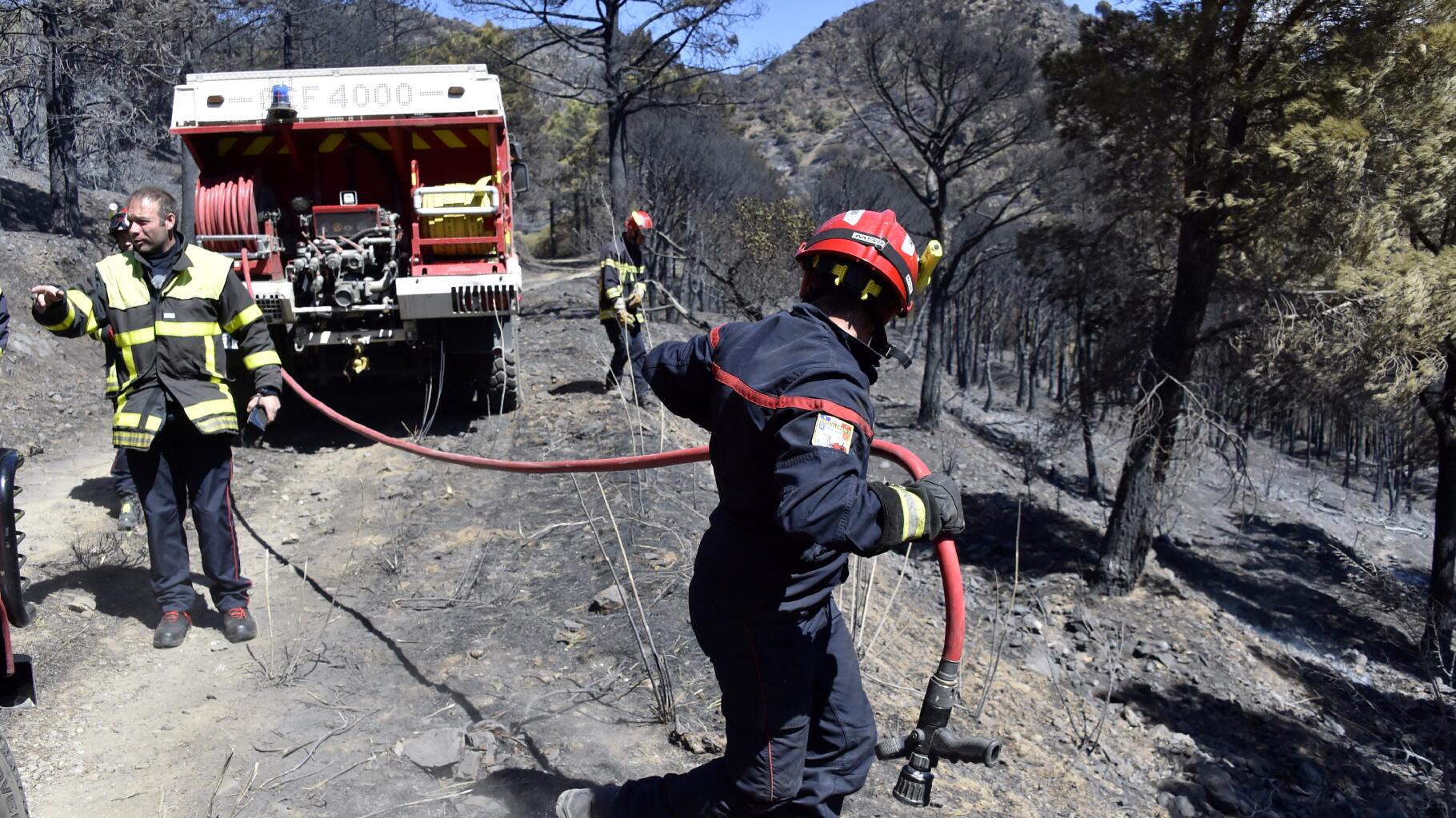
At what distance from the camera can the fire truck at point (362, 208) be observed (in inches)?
312

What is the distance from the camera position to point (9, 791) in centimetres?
249

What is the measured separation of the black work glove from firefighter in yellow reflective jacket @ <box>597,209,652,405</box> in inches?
235

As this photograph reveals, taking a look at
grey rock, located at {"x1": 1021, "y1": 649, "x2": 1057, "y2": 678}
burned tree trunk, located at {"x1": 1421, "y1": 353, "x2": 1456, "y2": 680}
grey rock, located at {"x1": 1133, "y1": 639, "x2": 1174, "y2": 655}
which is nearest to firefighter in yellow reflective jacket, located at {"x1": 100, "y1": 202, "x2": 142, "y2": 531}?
grey rock, located at {"x1": 1021, "y1": 649, "x2": 1057, "y2": 678}

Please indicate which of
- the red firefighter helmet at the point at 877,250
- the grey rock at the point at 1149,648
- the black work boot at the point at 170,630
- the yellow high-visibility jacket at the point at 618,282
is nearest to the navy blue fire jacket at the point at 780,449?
the red firefighter helmet at the point at 877,250

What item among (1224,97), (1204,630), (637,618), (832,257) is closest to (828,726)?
(832,257)

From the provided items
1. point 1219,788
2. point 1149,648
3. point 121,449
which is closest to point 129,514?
point 121,449

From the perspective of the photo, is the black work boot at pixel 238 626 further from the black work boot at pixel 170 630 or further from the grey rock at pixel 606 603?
the grey rock at pixel 606 603

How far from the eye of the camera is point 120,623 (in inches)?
183

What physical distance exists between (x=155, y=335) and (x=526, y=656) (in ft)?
6.75

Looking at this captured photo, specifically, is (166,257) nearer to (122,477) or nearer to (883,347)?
(122,477)

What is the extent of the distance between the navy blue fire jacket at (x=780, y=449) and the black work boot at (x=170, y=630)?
2.91 m

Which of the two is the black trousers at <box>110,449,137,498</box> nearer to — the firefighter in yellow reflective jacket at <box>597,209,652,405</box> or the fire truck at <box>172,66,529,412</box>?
the fire truck at <box>172,66,529,412</box>

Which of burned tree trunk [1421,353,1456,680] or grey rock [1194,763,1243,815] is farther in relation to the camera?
burned tree trunk [1421,353,1456,680]

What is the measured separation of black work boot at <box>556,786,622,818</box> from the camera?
293cm
